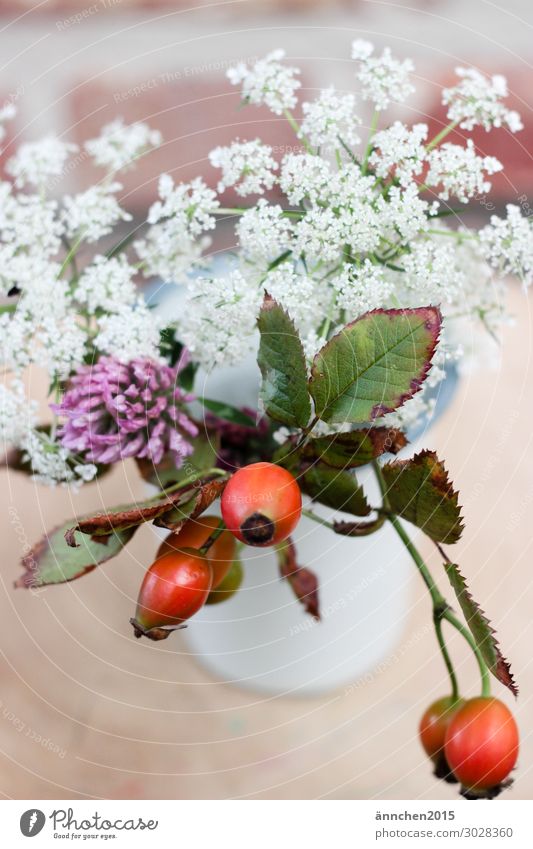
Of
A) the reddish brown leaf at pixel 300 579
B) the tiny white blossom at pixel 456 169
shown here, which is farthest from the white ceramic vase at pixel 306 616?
the tiny white blossom at pixel 456 169

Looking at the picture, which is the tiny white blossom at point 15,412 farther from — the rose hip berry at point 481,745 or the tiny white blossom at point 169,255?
the rose hip berry at point 481,745

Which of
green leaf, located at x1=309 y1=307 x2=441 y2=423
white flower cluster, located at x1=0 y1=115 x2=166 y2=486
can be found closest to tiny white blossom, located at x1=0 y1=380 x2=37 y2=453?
white flower cluster, located at x1=0 y1=115 x2=166 y2=486

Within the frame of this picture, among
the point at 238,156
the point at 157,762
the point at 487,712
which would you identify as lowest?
the point at 157,762

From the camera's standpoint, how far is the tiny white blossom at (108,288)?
0.79 feet

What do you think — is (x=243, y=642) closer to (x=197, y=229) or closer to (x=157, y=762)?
(x=157, y=762)

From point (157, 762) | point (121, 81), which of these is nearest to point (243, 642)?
point (157, 762)

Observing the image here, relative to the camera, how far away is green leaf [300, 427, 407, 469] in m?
0.21

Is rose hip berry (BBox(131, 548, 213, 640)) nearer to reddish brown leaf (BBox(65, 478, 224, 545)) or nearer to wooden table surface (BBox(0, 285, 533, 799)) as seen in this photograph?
reddish brown leaf (BBox(65, 478, 224, 545))

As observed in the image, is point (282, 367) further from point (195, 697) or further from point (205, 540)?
point (195, 697)

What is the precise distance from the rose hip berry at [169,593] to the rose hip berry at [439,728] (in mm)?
88

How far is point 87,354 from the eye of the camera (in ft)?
0.83

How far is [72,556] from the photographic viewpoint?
0.23 metres

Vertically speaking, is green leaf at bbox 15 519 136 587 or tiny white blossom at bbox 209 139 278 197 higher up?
tiny white blossom at bbox 209 139 278 197
